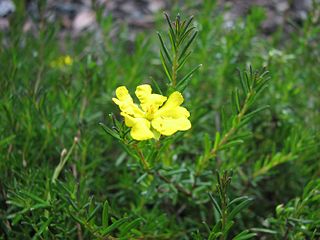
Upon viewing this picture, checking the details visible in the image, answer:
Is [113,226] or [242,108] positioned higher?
[242,108]

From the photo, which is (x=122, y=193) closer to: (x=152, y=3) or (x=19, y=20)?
(x=19, y=20)

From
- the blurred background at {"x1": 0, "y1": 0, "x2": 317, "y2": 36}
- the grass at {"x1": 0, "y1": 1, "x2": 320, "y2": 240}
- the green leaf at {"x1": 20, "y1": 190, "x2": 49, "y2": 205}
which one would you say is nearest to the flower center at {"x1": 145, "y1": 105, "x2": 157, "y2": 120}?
the grass at {"x1": 0, "y1": 1, "x2": 320, "y2": 240}

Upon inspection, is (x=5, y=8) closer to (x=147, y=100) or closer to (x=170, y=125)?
(x=147, y=100)

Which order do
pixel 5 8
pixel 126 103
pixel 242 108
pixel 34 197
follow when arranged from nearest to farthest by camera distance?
pixel 126 103
pixel 34 197
pixel 242 108
pixel 5 8

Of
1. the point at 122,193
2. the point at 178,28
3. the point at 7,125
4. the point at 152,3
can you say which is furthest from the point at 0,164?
the point at 152,3

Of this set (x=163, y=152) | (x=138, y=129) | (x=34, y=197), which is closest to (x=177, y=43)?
(x=138, y=129)

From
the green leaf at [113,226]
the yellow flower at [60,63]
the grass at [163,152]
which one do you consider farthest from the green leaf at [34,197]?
the yellow flower at [60,63]

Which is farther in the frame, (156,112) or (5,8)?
(5,8)

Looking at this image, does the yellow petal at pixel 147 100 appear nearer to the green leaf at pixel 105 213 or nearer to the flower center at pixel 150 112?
the flower center at pixel 150 112
